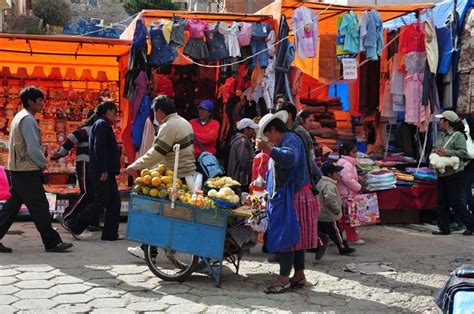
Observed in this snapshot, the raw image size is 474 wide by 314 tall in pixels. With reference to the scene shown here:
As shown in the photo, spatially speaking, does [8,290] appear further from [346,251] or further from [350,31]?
[350,31]

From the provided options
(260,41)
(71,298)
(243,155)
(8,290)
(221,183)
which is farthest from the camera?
(260,41)

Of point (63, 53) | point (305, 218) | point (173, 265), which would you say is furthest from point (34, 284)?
point (63, 53)

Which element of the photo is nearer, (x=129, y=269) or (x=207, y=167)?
(x=129, y=269)

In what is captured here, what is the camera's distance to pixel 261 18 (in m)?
9.42

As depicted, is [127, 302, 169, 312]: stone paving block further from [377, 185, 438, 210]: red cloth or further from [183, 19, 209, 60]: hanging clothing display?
[377, 185, 438, 210]: red cloth

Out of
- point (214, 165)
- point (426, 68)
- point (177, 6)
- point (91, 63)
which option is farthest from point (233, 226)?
point (177, 6)

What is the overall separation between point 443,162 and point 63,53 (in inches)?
265

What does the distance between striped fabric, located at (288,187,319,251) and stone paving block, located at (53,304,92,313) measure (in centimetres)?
194

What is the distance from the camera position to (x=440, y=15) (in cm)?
1010

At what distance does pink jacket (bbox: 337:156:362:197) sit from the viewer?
7.84 metres

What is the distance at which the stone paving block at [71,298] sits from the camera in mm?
5195

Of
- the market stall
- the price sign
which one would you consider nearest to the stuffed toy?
the price sign

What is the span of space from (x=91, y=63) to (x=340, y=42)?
4.65m

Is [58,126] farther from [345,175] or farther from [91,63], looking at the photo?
[345,175]
